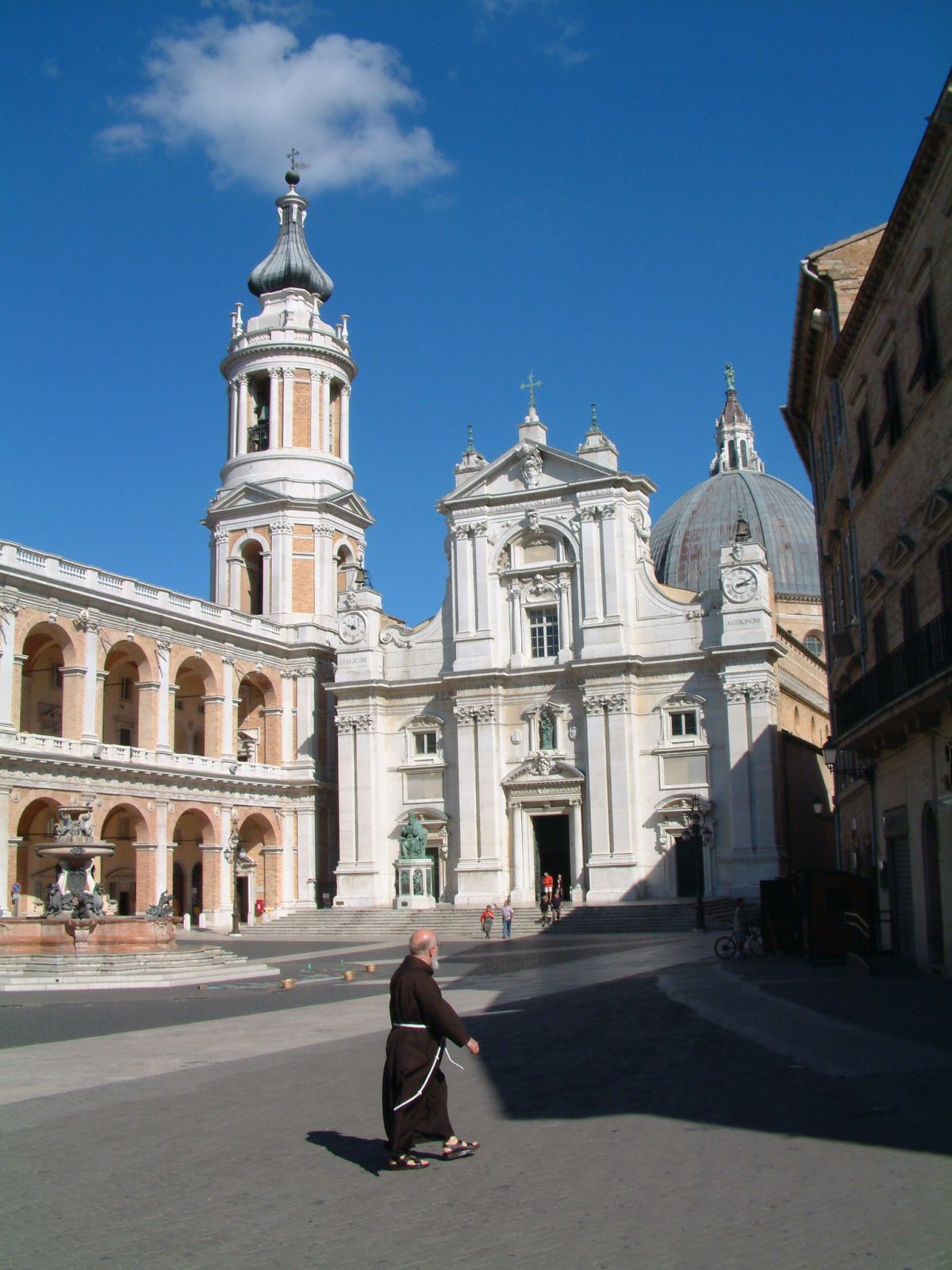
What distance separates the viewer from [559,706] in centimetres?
5388

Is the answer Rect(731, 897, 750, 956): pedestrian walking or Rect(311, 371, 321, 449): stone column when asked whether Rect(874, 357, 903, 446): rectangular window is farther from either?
Rect(311, 371, 321, 449): stone column

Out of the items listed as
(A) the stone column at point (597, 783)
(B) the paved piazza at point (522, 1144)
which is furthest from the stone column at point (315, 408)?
(B) the paved piazza at point (522, 1144)

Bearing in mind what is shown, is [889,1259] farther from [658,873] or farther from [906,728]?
[658,873]

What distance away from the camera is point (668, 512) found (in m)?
83.6

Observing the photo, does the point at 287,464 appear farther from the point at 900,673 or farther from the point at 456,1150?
the point at 456,1150

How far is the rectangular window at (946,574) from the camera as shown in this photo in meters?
19.8

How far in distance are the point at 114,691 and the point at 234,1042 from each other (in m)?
39.8

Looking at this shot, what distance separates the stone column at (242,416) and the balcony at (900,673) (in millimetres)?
42657

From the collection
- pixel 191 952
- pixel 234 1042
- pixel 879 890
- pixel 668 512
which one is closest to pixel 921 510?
pixel 879 890

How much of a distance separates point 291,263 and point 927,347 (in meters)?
49.5

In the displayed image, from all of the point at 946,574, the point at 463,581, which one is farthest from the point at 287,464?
the point at 946,574

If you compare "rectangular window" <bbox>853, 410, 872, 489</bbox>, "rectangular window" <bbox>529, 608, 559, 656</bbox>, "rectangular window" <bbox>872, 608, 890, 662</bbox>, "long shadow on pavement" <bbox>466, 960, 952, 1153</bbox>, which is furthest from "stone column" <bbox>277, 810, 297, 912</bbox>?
"long shadow on pavement" <bbox>466, 960, 952, 1153</bbox>

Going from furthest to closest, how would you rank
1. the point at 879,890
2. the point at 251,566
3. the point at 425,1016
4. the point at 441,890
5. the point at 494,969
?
the point at 251,566 → the point at 441,890 → the point at 494,969 → the point at 879,890 → the point at 425,1016

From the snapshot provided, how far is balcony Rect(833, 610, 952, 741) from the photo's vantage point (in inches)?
733
